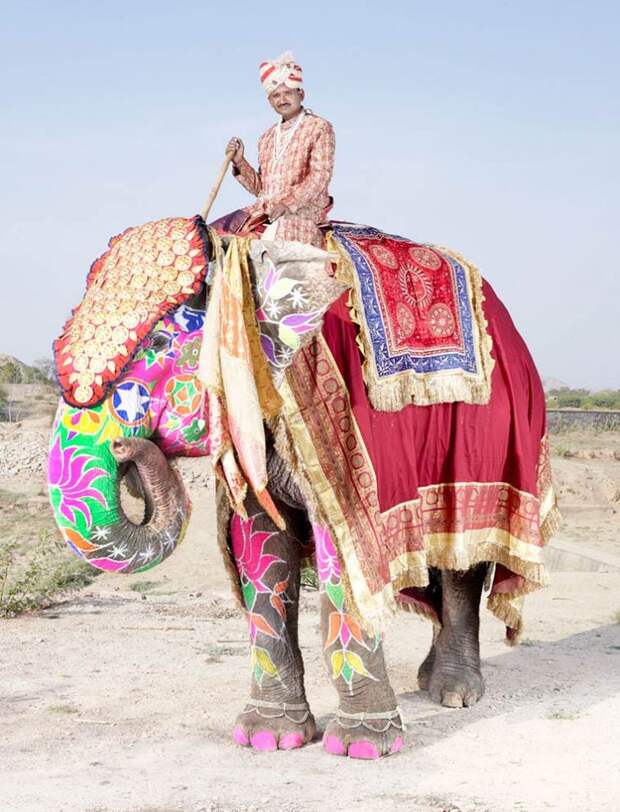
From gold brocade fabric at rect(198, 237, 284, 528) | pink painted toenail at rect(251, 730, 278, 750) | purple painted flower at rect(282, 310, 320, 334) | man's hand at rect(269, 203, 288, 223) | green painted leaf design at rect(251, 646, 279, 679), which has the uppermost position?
man's hand at rect(269, 203, 288, 223)

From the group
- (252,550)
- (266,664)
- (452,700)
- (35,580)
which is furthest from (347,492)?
(35,580)

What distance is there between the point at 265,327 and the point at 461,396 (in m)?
1.27

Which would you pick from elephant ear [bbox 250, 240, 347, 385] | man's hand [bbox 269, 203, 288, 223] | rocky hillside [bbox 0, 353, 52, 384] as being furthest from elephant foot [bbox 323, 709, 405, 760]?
rocky hillside [bbox 0, 353, 52, 384]

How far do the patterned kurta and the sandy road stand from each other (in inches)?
84.4

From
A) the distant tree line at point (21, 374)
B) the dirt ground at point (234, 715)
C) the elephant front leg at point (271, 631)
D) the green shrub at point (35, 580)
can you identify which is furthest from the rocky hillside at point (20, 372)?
the elephant front leg at point (271, 631)

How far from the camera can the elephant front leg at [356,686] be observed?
4.94 meters

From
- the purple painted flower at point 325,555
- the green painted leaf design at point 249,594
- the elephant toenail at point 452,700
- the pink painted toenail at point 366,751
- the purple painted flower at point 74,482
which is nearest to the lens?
the purple painted flower at point 74,482

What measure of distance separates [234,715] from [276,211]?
2.33 m

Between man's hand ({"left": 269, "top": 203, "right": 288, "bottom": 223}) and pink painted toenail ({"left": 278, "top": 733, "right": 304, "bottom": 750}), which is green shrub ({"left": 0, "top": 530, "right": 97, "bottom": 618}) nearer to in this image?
pink painted toenail ({"left": 278, "top": 733, "right": 304, "bottom": 750})

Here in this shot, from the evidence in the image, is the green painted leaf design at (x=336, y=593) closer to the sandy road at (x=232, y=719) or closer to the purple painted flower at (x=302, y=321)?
the sandy road at (x=232, y=719)

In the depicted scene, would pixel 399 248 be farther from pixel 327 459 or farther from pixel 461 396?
pixel 327 459

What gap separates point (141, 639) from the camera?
23.7 feet

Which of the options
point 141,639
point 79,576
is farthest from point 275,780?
point 79,576

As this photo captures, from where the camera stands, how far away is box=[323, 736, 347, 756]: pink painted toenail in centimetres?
500
